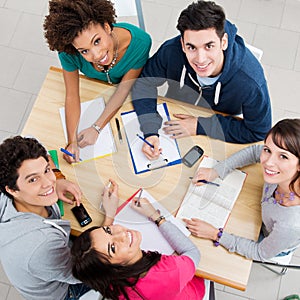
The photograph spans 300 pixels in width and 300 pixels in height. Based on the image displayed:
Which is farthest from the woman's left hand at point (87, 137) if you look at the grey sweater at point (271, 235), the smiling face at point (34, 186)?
the grey sweater at point (271, 235)

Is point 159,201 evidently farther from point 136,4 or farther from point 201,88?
point 136,4

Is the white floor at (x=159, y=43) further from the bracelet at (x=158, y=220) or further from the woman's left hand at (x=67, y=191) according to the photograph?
the bracelet at (x=158, y=220)

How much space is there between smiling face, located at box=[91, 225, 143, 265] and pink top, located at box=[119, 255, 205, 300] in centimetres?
8

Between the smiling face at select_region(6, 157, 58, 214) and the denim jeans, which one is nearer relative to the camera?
the smiling face at select_region(6, 157, 58, 214)

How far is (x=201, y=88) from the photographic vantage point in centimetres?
195

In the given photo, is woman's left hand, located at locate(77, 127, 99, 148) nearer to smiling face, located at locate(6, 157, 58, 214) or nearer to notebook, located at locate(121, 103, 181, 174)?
notebook, located at locate(121, 103, 181, 174)

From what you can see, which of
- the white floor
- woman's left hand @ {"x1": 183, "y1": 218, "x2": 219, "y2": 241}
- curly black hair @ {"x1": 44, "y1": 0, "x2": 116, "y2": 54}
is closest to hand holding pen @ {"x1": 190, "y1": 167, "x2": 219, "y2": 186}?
woman's left hand @ {"x1": 183, "y1": 218, "x2": 219, "y2": 241}

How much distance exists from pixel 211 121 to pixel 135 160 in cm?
38

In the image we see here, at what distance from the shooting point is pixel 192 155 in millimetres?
1844

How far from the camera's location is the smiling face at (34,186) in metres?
1.58

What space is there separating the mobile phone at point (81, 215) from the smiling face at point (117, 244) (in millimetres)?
183

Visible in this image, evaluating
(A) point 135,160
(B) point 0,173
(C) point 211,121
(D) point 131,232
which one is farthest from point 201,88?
(B) point 0,173

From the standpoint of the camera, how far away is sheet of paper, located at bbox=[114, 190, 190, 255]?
1709 millimetres

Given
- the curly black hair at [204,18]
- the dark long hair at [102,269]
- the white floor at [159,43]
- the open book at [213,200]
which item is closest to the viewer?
the dark long hair at [102,269]
